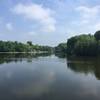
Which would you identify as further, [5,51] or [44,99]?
[5,51]

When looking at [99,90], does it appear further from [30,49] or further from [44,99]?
[30,49]

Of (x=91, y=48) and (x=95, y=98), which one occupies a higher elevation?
(x=91, y=48)

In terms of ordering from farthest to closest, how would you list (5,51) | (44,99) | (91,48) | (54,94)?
(5,51)
(91,48)
(54,94)
(44,99)

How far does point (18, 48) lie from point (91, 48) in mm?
84948

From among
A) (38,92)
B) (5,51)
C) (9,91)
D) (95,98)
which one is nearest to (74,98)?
(95,98)

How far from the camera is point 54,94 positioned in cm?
1530

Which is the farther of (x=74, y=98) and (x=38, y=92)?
(x=38, y=92)

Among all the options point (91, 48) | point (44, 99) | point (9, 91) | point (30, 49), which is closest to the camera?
point (44, 99)

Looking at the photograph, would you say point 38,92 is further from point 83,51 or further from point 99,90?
point 83,51

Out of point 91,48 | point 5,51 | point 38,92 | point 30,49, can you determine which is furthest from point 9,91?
point 30,49

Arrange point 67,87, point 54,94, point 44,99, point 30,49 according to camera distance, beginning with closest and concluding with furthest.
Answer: point 44,99 → point 54,94 → point 67,87 → point 30,49

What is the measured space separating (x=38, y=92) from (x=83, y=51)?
59049mm

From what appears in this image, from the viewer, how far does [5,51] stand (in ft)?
469

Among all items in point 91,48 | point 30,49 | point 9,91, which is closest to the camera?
point 9,91
